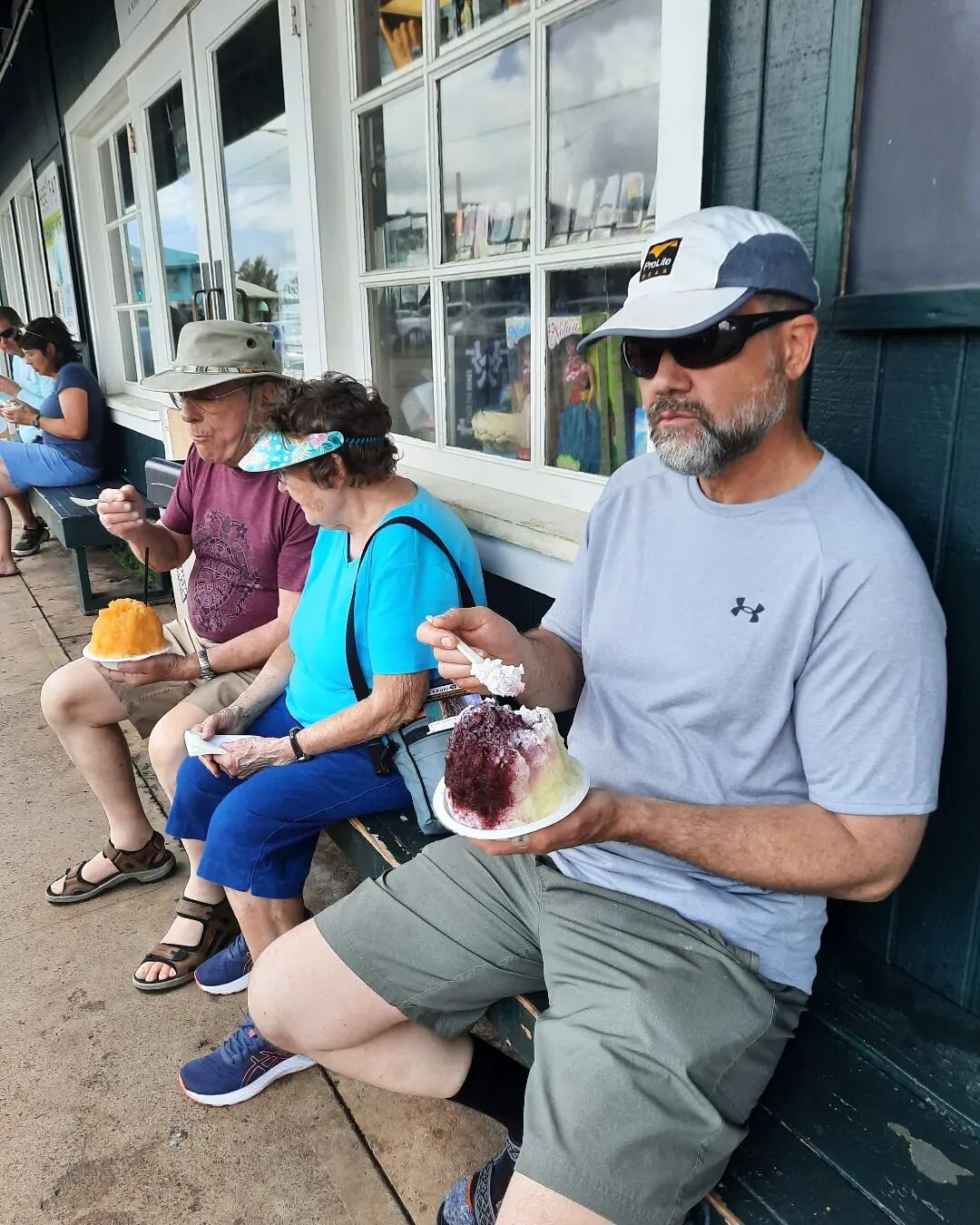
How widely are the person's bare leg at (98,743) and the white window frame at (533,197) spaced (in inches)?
49.3

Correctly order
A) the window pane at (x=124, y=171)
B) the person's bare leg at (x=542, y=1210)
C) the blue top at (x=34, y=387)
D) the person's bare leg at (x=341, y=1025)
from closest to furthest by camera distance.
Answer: the person's bare leg at (x=542, y=1210)
the person's bare leg at (x=341, y=1025)
the window pane at (x=124, y=171)
the blue top at (x=34, y=387)

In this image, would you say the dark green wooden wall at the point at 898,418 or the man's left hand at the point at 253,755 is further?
the man's left hand at the point at 253,755

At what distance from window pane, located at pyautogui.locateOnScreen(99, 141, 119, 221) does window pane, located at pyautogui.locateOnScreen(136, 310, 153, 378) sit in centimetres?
78

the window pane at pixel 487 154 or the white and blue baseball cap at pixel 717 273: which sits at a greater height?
the window pane at pixel 487 154

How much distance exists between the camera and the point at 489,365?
2.70 metres

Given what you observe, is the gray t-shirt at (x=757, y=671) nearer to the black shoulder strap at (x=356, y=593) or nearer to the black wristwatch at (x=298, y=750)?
the black shoulder strap at (x=356, y=593)

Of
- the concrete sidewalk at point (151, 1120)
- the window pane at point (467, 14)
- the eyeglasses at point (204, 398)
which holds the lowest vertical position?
the concrete sidewalk at point (151, 1120)

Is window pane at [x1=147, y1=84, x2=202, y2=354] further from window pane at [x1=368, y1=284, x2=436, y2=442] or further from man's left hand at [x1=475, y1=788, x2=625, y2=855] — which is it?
man's left hand at [x1=475, y1=788, x2=625, y2=855]

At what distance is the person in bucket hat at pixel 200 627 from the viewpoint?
2354mm

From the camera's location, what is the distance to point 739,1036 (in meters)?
1.21

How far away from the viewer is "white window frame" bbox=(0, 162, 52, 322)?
8898 millimetres

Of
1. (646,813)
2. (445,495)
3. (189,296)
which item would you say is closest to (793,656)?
(646,813)

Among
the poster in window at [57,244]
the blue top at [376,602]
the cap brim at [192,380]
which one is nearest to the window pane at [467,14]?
the cap brim at [192,380]

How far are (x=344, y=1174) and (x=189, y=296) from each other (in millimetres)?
4522
